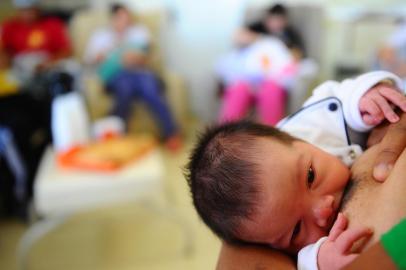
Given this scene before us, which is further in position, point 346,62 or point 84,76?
point 346,62

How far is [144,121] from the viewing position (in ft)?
10.8

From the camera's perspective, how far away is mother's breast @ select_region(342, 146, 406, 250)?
0.49 meters

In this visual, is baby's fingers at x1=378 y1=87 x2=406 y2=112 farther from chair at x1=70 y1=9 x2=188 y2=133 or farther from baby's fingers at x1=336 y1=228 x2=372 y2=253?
chair at x1=70 y1=9 x2=188 y2=133

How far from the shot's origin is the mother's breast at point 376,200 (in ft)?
1.59

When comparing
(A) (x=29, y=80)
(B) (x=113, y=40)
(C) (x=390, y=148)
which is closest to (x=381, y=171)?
(C) (x=390, y=148)

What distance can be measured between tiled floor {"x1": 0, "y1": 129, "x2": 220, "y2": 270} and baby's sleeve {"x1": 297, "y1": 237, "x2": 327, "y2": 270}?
1360mm

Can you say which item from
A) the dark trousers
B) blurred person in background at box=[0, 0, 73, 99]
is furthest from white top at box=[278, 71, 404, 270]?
the dark trousers

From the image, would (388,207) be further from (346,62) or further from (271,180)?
(346,62)

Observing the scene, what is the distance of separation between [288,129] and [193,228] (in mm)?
1615

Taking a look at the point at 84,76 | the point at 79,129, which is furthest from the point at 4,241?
the point at 84,76

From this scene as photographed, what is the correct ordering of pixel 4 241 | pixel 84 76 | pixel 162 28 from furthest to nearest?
pixel 162 28 < pixel 84 76 < pixel 4 241

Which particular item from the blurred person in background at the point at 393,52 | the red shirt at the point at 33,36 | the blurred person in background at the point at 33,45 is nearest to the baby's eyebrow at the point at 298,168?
the blurred person in background at the point at 393,52

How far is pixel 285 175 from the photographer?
625 mm

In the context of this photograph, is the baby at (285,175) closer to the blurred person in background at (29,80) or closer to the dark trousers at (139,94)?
the blurred person in background at (29,80)
